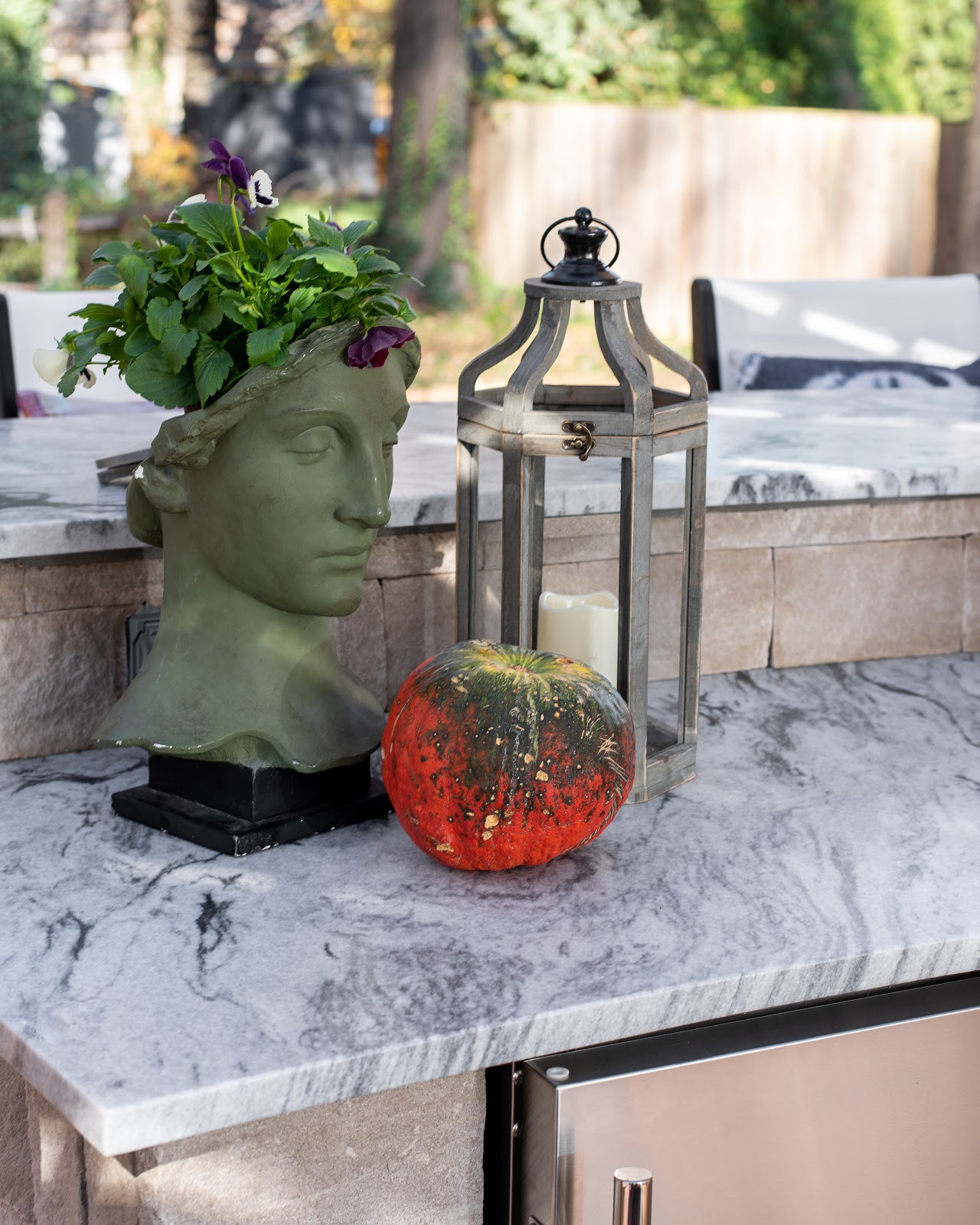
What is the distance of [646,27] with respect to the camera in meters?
9.09

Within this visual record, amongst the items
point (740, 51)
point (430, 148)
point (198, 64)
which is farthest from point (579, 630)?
point (198, 64)

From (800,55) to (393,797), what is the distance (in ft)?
32.6

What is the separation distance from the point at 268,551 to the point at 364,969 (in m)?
0.35

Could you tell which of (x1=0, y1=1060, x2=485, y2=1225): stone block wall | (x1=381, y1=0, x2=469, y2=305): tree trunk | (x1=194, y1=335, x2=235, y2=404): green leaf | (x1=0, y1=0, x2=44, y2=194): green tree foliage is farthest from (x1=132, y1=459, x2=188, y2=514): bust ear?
(x1=0, y1=0, x2=44, y2=194): green tree foliage

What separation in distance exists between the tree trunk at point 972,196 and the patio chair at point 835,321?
11.7ft

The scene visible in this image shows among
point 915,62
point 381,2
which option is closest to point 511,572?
point 915,62

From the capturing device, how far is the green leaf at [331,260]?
110cm

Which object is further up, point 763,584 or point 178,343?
point 178,343

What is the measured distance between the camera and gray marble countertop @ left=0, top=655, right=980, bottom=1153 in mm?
920

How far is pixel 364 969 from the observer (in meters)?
1.03

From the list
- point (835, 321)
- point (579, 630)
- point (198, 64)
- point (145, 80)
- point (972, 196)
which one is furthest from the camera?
point (145, 80)

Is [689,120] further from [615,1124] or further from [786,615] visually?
[615,1124]

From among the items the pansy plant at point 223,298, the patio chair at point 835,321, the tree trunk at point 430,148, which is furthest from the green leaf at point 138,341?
the tree trunk at point 430,148

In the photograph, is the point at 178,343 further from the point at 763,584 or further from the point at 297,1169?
the point at 763,584
